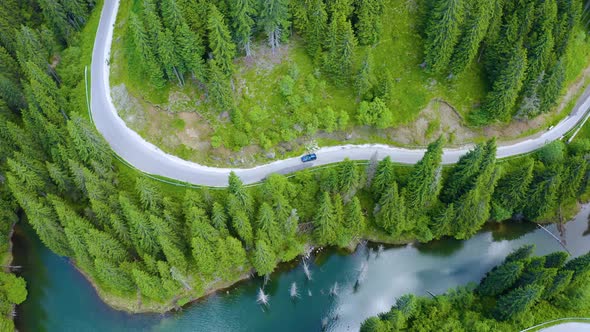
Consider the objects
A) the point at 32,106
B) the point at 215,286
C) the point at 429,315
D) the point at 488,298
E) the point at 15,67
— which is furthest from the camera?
the point at 15,67

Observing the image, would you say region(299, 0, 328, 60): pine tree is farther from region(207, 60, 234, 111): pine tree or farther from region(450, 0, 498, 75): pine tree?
region(450, 0, 498, 75): pine tree

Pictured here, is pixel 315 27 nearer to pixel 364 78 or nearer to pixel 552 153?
pixel 364 78

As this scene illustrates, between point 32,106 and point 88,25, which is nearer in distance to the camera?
point 32,106

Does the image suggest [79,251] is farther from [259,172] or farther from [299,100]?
[299,100]

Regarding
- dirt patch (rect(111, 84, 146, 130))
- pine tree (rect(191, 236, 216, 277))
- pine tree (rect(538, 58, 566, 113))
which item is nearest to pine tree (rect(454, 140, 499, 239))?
pine tree (rect(538, 58, 566, 113))

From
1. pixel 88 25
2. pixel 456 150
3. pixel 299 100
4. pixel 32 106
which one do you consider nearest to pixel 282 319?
pixel 299 100

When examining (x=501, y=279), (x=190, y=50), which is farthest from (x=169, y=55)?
(x=501, y=279)
